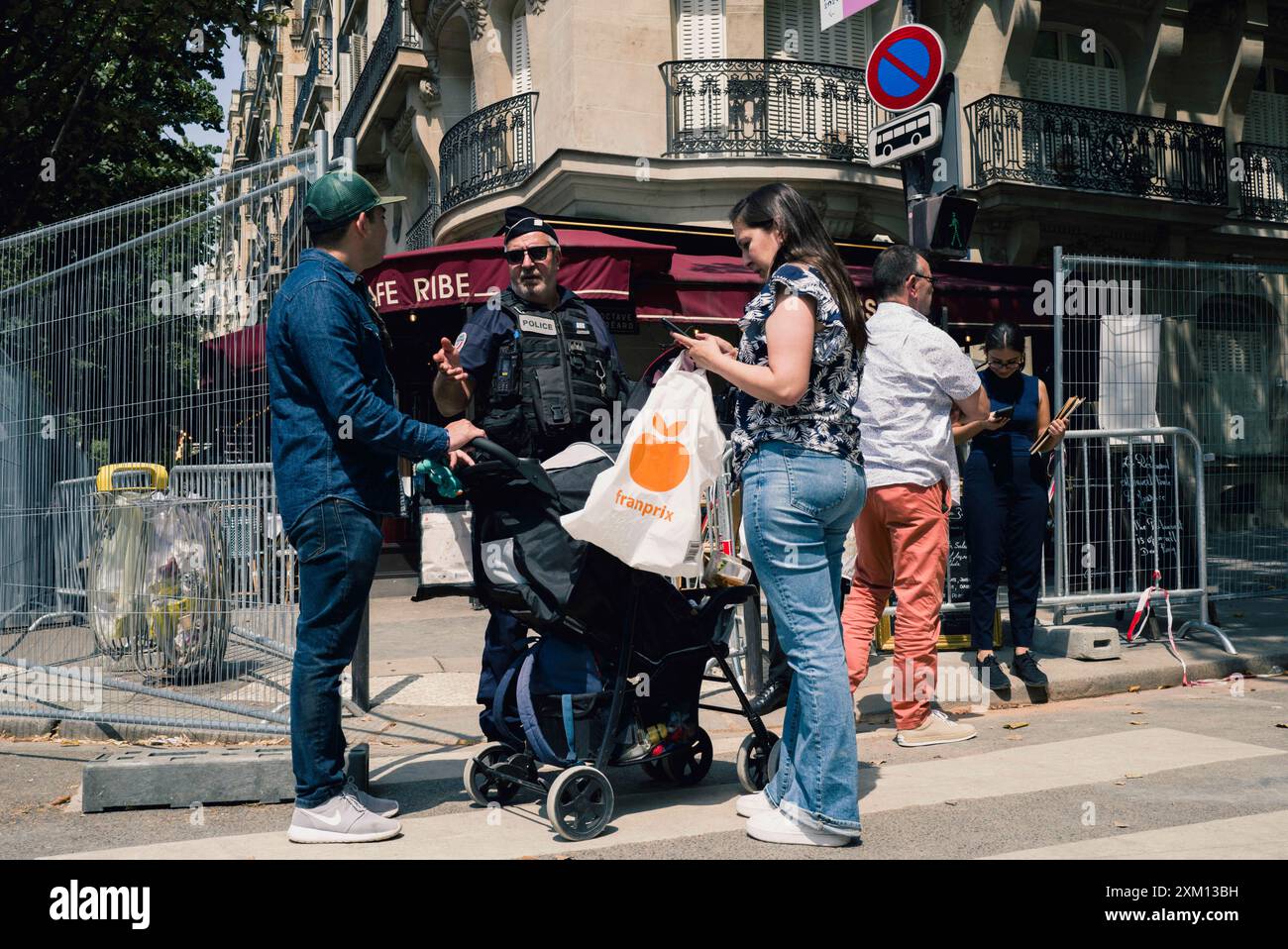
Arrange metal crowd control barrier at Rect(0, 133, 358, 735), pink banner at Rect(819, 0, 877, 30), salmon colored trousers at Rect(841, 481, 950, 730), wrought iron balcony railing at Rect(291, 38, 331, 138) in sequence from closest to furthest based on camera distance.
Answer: salmon colored trousers at Rect(841, 481, 950, 730)
metal crowd control barrier at Rect(0, 133, 358, 735)
pink banner at Rect(819, 0, 877, 30)
wrought iron balcony railing at Rect(291, 38, 331, 138)

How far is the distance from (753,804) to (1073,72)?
17.2 m

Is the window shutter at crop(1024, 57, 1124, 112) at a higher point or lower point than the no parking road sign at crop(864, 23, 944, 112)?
higher

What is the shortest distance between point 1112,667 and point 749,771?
3.22 metres

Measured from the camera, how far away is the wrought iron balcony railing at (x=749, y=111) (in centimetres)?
1520

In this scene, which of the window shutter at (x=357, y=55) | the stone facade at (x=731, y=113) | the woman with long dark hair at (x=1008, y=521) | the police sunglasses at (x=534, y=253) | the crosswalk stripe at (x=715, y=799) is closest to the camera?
the crosswalk stripe at (x=715, y=799)

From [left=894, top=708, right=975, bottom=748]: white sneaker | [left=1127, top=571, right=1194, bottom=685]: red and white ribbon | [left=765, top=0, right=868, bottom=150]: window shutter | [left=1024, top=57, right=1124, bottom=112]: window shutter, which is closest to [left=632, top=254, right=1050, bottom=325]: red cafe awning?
[left=765, top=0, right=868, bottom=150]: window shutter

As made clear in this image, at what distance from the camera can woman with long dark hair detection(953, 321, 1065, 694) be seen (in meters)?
6.20

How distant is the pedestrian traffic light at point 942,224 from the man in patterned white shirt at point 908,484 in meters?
1.73

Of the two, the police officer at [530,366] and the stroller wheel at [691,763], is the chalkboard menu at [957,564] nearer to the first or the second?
the stroller wheel at [691,763]

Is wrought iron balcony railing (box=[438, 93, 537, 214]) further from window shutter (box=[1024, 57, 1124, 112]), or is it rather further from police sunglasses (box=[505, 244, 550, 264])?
police sunglasses (box=[505, 244, 550, 264])

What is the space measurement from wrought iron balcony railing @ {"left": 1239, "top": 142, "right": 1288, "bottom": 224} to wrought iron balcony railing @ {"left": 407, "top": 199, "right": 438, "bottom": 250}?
13206mm

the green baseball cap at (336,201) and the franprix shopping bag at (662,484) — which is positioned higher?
the green baseball cap at (336,201)

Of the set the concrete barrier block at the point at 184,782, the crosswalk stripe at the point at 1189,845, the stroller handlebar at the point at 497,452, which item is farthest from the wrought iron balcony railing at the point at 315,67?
the crosswalk stripe at the point at 1189,845

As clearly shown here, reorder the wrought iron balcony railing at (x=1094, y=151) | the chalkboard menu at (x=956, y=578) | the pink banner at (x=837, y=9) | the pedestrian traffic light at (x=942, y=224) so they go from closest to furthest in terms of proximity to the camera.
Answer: the pedestrian traffic light at (x=942, y=224) < the chalkboard menu at (x=956, y=578) < the pink banner at (x=837, y=9) < the wrought iron balcony railing at (x=1094, y=151)
